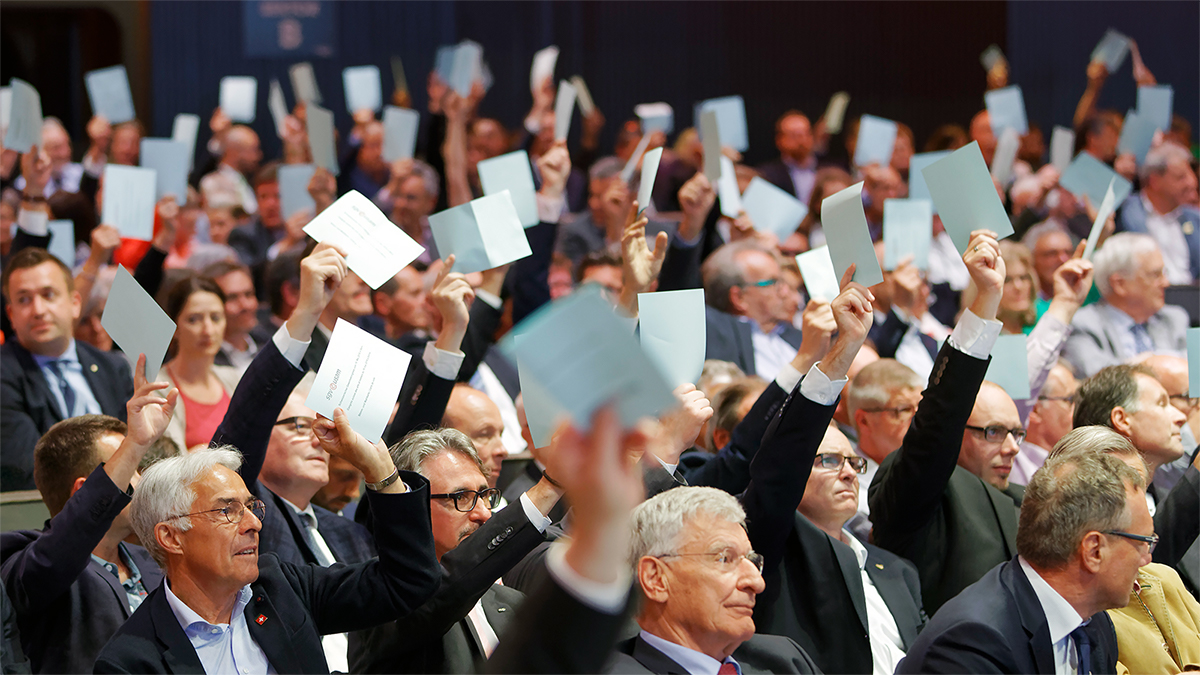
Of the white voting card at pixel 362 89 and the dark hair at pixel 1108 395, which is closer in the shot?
the dark hair at pixel 1108 395

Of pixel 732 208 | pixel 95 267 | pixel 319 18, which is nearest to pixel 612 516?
pixel 95 267

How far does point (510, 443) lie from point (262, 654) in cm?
213

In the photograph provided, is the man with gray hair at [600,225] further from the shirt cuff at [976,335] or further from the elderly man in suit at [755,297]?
the shirt cuff at [976,335]

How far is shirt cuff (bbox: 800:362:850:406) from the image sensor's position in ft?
9.50

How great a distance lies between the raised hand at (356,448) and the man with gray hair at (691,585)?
550mm

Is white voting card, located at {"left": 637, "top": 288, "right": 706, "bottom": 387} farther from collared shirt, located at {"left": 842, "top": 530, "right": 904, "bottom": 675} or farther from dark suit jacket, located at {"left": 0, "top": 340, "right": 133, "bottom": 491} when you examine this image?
dark suit jacket, located at {"left": 0, "top": 340, "right": 133, "bottom": 491}

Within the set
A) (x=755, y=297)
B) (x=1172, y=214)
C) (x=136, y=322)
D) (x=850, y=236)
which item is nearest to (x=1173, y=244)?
(x=1172, y=214)

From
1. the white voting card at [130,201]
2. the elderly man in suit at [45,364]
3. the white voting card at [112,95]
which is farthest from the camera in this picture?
the white voting card at [112,95]

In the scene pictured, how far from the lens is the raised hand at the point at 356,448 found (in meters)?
2.58

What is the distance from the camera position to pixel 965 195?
3209 millimetres

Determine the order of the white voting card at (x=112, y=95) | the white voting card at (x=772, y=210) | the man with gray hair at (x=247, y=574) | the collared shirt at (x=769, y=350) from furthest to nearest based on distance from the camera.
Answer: the white voting card at (x=112, y=95) < the white voting card at (x=772, y=210) < the collared shirt at (x=769, y=350) < the man with gray hair at (x=247, y=574)

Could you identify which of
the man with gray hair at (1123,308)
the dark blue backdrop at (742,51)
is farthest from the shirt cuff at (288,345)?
the dark blue backdrop at (742,51)

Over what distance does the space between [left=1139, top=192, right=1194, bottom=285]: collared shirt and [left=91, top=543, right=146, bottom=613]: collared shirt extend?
6.40 m

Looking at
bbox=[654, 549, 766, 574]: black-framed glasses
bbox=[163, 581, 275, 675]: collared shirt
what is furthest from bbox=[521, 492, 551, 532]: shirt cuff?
bbox=[163, 581, 275, 675]: collared shirt
